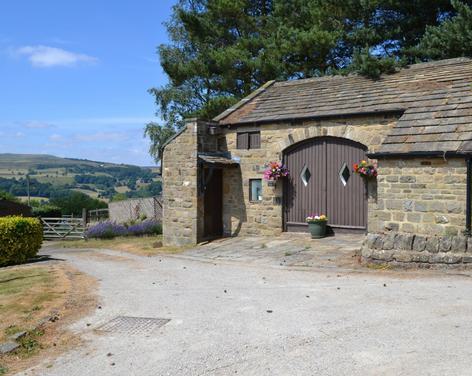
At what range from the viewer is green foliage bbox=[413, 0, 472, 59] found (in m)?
A: 20.9

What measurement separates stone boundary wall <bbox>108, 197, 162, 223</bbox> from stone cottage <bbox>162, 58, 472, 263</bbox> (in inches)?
430

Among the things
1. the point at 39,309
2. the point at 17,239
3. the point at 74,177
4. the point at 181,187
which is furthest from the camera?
the point at 74,177

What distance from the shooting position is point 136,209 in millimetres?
31812

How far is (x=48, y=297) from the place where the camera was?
9562 millimetres

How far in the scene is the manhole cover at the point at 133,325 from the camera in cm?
717

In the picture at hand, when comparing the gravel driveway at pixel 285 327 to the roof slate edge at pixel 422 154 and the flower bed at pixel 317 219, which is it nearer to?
the roof slate edge at pixel 422 154

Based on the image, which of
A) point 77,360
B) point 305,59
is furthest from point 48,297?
point 305,59

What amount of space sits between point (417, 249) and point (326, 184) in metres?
5.93

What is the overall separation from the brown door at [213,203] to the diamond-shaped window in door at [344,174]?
4468mm

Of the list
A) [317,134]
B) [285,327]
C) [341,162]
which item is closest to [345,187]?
[341,162]

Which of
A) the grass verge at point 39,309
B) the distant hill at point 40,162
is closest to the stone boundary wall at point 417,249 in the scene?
the grass verge at point 39,309

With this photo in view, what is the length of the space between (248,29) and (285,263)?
21.6 meters

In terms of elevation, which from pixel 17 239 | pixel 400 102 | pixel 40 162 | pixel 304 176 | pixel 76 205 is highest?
pixel 40 162

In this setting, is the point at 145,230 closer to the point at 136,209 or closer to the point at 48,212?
the point at 136,209
